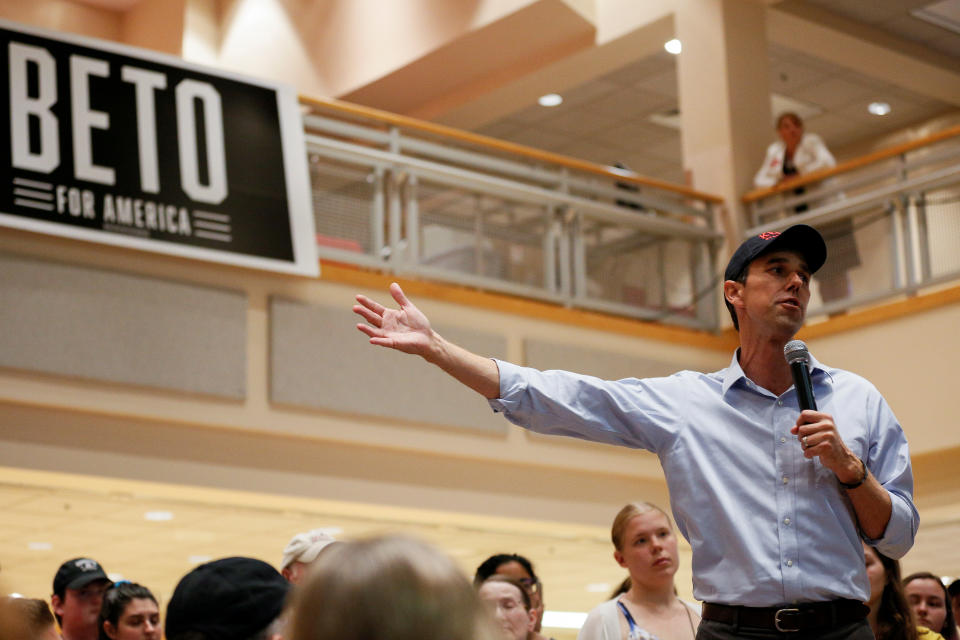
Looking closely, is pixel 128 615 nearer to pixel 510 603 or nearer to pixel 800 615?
pixel 510 603

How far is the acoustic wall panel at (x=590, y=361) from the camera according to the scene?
→ 335 inches

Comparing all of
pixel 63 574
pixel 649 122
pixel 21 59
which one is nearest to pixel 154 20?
pixel 649 122

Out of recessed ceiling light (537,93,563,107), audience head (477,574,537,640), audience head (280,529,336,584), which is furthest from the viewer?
recessed ceiling light (537,93,563,107)

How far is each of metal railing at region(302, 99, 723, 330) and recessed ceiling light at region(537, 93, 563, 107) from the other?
3.00 m

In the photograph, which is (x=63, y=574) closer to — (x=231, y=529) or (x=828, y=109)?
(x=231, y=529)

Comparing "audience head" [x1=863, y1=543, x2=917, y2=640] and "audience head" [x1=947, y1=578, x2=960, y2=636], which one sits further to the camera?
"audience head" [x1=947, y1=578, x2=960, y2=636]

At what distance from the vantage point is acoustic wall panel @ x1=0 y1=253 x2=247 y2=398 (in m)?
6.93

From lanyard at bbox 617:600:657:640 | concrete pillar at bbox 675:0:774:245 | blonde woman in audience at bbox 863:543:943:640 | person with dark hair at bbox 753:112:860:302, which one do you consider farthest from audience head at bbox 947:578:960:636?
concrete pillar at bbox 675:0:774:245

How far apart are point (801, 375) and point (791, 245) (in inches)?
13.1

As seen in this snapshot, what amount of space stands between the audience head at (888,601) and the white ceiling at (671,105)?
7.90 m

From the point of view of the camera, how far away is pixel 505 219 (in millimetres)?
8648

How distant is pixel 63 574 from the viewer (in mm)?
5230

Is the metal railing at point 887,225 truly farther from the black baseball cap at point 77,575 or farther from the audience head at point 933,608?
the black baseball cap at point 77,575

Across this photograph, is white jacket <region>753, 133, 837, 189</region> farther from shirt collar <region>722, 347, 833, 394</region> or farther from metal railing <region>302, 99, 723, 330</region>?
shirt collar <region>722, 347, 833, 394</region>
